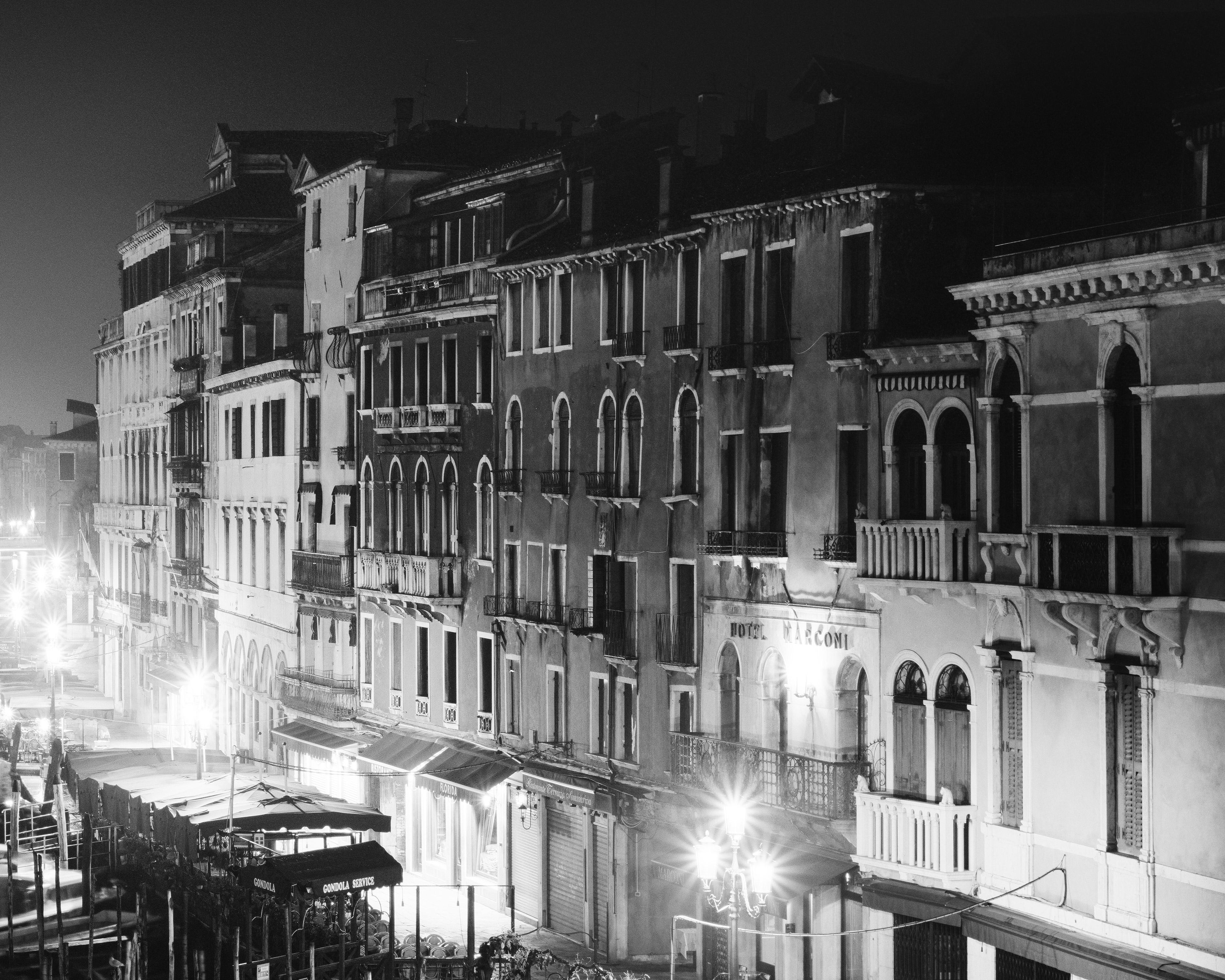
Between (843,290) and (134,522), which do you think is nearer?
(843,290)

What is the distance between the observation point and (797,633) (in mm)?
33156

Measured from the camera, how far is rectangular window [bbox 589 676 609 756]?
4028 centimetres

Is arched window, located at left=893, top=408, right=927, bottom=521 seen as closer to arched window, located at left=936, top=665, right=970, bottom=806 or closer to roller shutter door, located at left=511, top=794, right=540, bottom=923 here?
arched window, located at left=936, top=665, right=970, bottom=806

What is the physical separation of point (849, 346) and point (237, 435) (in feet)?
124

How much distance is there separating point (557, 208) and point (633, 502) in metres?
8.15

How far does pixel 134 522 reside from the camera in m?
84.1

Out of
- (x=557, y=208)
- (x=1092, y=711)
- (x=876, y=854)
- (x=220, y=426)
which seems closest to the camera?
(x=1092, y=711)

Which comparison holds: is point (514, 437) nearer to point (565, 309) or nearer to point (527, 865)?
point (565, 309)

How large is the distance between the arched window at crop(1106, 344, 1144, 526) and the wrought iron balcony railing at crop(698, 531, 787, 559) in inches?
345

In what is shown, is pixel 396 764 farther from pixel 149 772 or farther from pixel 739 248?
pixel 739 248

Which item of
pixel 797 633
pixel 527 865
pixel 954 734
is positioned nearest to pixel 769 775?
pixel 797 633

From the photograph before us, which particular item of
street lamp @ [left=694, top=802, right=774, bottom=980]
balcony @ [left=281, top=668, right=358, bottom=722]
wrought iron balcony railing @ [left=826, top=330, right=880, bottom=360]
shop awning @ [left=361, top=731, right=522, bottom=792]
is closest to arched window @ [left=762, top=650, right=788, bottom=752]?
street lamp @ [left=694, top=802, right=774, bottom=980]

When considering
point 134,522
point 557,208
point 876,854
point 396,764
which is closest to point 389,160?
point 557,208

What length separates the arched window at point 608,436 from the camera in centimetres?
4006
